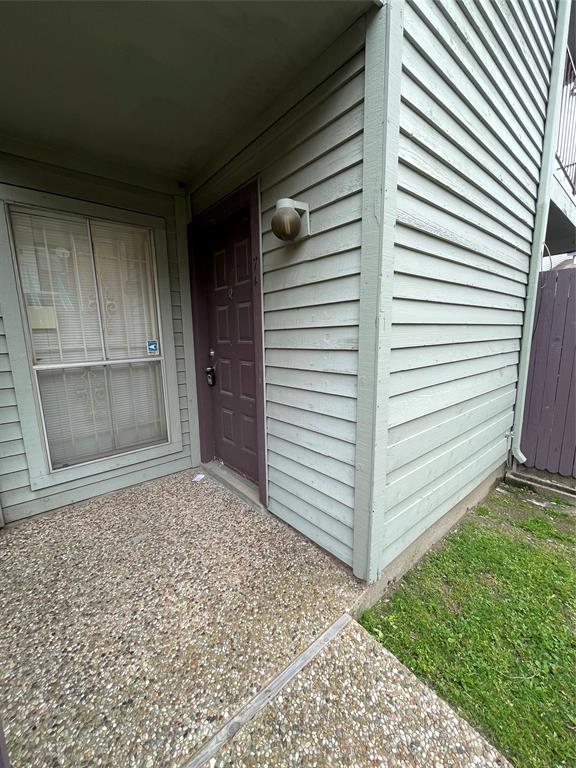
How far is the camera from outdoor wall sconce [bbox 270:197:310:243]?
1.56 metres

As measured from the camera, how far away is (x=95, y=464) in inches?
95.7

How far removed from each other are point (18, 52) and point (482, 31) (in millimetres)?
2283

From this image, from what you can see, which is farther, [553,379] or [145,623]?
[553,379]

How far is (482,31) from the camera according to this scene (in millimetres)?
1682

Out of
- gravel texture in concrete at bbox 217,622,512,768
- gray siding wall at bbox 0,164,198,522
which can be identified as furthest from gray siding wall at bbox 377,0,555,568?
gray siding wall at bbox 0,164,198,522

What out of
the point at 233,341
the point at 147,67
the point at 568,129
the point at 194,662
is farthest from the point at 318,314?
the point at 568,129

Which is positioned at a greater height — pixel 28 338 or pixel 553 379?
pixel 28 338

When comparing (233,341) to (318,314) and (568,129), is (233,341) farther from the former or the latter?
(568,129)

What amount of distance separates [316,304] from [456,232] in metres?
0.91

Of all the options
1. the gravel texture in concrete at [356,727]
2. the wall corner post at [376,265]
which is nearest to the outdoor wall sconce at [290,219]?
the wall corner post at [376,265]

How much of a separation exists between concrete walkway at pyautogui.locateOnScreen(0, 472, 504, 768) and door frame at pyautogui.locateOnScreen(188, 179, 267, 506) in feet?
2.40

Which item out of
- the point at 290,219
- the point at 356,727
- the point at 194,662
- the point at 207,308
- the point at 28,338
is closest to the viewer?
the point at 356,727

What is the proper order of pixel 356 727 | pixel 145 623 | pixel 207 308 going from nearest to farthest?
pixel 356 727, pixel 145 623, pixel 207 308

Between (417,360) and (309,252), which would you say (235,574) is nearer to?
(417,360)
